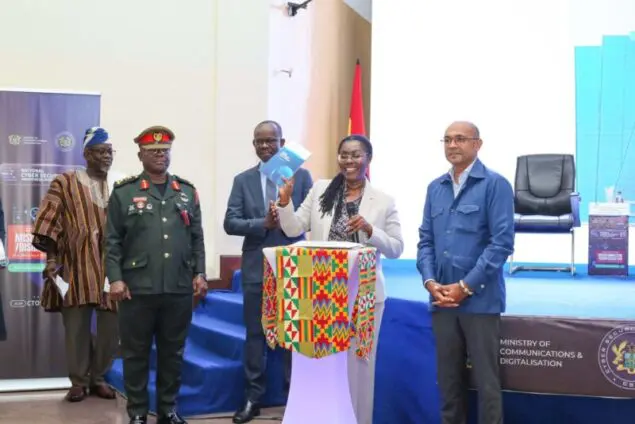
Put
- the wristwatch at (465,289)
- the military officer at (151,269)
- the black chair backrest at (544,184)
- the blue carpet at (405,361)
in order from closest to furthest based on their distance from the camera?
the wristwatch at (465,289)
the blue carpet at (405,361)
the military officer at (151,269)
the black chair backrest at (544,184)

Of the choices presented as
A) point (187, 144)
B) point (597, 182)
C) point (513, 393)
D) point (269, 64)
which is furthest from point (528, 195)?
point (513, 393)

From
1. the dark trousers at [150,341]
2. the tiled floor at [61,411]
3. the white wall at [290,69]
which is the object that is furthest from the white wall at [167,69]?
the dark trousers at [150,341]

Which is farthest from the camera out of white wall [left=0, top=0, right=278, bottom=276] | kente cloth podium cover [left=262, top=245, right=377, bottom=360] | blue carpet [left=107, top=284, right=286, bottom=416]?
white wall [left=0, top=0, right=278, bottom=276]

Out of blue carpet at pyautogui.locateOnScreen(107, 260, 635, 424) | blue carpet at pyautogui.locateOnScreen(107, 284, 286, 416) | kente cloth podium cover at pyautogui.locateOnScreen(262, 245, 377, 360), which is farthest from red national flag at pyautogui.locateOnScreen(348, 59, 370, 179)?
kente cloth podium cover at pyautogui.locateOnScreen(262, 245, 377, 360)

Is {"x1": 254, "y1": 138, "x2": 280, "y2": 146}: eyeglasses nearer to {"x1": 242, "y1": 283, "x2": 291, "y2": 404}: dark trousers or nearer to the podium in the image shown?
{"x1": 242, "y1": 283, "x2": 291, "y2": 404}: dark trousers

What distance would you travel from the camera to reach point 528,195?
689 centimetres

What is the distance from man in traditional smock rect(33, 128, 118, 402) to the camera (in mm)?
4504

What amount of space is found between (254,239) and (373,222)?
0.92 meters

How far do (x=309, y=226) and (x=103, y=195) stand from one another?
1.76m

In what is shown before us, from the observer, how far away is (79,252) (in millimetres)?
4535

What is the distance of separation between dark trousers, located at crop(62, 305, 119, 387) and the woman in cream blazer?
6.08 ft

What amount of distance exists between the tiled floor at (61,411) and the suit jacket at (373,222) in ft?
4.06

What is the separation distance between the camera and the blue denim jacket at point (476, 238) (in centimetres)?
297

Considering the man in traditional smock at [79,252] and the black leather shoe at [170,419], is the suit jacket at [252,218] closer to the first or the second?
the black leather shoe at [170,419]
